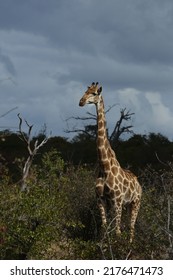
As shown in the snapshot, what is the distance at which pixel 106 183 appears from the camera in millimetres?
13906

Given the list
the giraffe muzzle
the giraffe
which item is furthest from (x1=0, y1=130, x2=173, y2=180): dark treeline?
the giraffe muzzle

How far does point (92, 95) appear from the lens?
1384 centimetres

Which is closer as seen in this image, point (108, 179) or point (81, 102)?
point (81, 102)

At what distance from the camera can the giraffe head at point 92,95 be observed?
13.7m

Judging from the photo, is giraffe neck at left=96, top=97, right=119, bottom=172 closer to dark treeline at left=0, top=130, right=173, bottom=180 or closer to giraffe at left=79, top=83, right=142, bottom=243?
giraffe at left=79, top=83, right=142, bottom=243

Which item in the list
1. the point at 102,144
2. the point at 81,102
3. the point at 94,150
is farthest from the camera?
the point at 94,150

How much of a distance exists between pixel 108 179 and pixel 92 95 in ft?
5.14

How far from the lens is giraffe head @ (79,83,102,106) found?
13.7 meters

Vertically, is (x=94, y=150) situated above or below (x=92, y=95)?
above

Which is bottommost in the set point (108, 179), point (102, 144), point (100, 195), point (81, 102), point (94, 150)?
point (100, 195)

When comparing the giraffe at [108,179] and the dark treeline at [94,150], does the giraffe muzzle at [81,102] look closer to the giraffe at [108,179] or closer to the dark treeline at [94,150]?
the giraffe at [108,179]

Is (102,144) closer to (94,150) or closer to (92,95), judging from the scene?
(92,95)

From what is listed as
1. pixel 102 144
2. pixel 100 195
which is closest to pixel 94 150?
pixel 102 144
